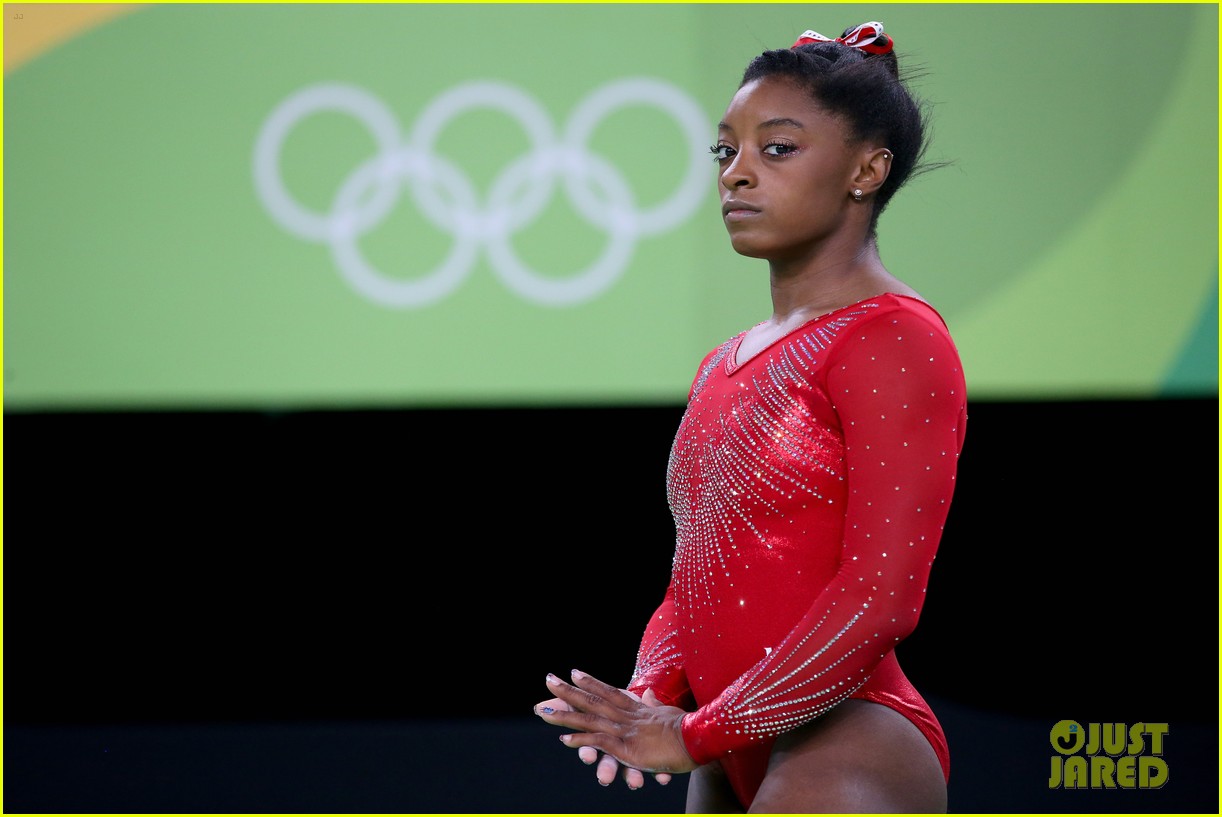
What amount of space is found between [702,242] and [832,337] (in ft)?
7.79

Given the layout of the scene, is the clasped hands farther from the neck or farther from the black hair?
the black hair

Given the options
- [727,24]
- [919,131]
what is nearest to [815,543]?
[919,131]

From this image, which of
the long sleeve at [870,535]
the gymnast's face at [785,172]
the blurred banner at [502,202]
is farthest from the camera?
the blurred banner at [502,202]

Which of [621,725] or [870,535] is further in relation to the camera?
[621,725]

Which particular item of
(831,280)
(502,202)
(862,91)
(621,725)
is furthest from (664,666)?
(502,202)

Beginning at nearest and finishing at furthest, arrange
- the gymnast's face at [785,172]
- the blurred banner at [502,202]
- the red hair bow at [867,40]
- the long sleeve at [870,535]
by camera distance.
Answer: the long sleeve at [870,535], the gymnast's face at [785,172], the red hair bow at [867,40], the blurred banner at [502,202]

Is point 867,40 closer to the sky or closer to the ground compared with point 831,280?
closer to the sky

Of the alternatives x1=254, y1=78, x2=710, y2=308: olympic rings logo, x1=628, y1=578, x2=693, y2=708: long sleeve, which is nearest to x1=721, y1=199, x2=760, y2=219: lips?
x1=628, y1=578, x2=693, y2=708: long sleeve

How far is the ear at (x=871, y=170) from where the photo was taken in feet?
5.48

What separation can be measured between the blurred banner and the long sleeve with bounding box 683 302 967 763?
232 cm

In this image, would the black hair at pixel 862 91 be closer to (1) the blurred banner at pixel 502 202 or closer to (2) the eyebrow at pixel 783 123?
(2) the eyebrow at pixel 783 123

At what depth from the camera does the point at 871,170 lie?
1678mm

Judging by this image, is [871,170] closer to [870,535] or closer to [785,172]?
[785,172]

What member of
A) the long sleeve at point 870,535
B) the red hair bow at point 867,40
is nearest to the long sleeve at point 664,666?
the long sleeve at point 870,535
